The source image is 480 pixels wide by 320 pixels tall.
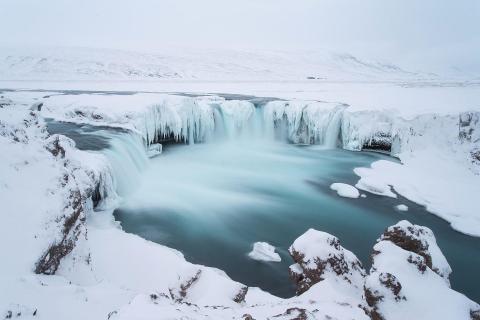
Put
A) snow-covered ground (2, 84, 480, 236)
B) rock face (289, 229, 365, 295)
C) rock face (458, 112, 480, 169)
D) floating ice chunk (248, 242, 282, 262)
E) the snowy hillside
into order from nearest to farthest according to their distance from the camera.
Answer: rock face (289, 229, 365, 295) < floating ice chunk (248, 242, 282, 262) < snow-covered ground (2, 84, 480, 236) < rock face (458, 112, 480, 169) < the snowy hillside

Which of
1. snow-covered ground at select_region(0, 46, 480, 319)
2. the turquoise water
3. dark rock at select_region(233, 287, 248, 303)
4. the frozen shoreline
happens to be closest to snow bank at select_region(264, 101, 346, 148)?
snow-covered ground at select_region(0, 46, 480, 319)

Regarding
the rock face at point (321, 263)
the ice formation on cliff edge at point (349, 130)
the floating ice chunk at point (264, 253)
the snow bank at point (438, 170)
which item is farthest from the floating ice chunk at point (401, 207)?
the rock face at point (321, 263)

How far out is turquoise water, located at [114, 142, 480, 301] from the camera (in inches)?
295

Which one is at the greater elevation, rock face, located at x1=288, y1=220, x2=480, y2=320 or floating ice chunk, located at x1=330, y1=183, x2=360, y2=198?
rock face, located at x1=288, y1=220, x2=480, y2=320

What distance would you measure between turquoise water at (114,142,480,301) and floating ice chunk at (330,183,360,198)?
0.26m

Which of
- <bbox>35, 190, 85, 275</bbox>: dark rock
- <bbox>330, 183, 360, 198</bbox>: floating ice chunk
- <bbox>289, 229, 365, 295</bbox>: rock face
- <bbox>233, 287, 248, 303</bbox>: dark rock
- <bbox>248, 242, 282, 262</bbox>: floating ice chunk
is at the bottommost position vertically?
<bbox>248, 242, 282, 262</bbox>: floating ice chunk

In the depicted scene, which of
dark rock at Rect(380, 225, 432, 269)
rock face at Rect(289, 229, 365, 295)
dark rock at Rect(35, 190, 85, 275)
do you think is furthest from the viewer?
dark rock at Rect(380, 225, 432, 269)

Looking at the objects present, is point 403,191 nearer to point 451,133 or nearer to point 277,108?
point 451,133

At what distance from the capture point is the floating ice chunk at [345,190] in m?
10.8

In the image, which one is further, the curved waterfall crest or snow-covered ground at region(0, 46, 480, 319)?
the curved waterfall crest

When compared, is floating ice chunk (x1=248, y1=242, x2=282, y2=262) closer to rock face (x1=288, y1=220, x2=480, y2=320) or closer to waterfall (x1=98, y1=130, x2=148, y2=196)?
rock face (x1=288, y1=220, x2=480, y2=320)

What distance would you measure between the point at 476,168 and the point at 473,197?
7.49 feet

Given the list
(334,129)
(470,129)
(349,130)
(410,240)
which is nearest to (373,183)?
(470,129)

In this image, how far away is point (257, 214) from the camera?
9.70 metres
